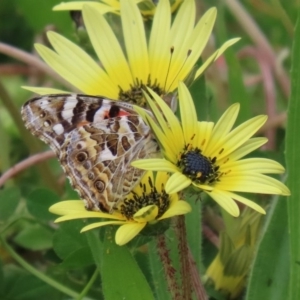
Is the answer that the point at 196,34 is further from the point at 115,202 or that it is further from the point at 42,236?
the point at 42,236

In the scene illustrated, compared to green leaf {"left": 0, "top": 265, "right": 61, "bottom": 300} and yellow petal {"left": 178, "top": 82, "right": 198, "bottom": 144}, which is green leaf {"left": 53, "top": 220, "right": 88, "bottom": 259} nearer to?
green leaf {"left": 0, "top": 265, "right": 61, "bottom": 300}

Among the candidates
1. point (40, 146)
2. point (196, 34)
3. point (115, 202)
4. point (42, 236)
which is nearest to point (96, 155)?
point (115, 202)

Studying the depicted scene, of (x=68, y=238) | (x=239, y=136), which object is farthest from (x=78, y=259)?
(x=239, y=136)

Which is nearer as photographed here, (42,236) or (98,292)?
(98,292)

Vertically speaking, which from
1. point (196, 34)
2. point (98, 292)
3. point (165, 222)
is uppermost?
point (196, 34)

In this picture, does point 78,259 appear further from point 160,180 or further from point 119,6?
point 119,6

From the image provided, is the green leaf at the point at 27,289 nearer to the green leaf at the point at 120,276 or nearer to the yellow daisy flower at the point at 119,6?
the green leaf at the point at 120,276

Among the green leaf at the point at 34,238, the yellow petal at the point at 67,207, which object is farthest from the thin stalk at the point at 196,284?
the green leaf at the point at 34,238
